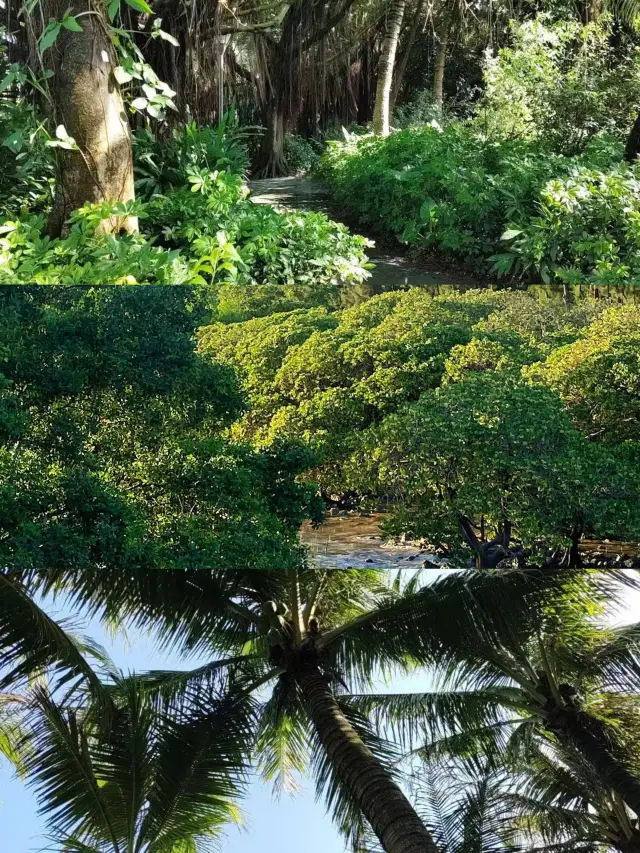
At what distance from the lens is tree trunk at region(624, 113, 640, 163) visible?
248 cm

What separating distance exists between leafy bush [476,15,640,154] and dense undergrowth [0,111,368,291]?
61 centimetres

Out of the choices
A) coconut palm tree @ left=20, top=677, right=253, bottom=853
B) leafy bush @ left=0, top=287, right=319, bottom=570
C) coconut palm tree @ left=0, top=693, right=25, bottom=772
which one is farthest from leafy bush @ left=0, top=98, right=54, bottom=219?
coconut palm tree @ left=0, top=693, right=25, bottom=772

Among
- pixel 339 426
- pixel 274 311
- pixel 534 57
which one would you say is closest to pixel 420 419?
pixel 339 426

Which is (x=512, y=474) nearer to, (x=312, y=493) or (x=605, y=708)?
(x=312, y=493)

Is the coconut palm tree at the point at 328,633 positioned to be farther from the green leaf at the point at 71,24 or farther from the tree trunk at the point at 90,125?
the green leaf at the point at 71,24

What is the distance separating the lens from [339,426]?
2.69 meters

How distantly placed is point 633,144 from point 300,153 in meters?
A: 1.03

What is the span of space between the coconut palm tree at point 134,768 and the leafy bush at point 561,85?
10.9ft

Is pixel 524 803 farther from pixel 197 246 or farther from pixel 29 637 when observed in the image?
pixel 197 246

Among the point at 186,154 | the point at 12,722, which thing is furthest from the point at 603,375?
the point at 12,722

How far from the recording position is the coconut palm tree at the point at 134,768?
425 cm

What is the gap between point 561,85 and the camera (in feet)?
7.99

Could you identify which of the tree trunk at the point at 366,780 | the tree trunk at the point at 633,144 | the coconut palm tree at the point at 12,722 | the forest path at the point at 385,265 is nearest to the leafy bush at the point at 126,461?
the forest path at the point at 385,265

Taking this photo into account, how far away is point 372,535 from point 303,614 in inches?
73.8
